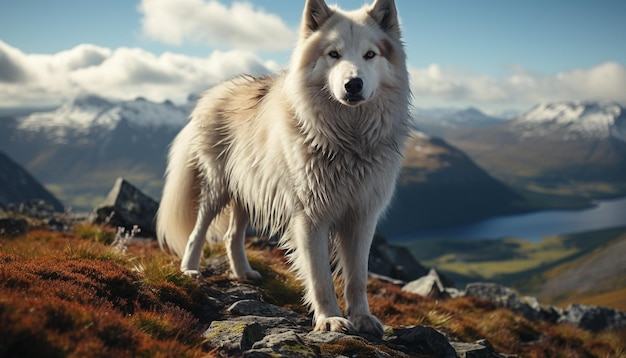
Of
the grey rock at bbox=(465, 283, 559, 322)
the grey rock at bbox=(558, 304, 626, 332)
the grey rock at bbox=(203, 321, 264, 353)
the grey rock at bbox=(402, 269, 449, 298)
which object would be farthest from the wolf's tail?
the grey rock at bbox=(558, 304, 626, 332)

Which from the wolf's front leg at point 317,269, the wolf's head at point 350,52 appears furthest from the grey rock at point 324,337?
the wolf's head at point 350,52

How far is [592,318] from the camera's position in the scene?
1747cm

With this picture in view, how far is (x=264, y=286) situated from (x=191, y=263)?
1.42 m

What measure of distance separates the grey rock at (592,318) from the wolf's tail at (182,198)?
1330 centimetres

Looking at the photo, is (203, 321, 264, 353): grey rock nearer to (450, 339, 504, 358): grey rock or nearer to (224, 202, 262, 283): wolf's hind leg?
(224, 202, 262, 283): wolf's hind leg

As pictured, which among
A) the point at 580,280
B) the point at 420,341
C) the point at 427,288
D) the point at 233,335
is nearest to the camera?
the point at 233,335

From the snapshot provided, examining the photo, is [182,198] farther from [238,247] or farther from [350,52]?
[350,52]

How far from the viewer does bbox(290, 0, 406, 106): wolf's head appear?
6086mm

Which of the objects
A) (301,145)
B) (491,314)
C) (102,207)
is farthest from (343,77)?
(102,207)

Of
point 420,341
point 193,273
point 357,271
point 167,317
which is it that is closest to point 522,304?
point 420,341

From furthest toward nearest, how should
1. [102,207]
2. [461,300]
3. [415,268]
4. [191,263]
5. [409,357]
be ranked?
1. [415,268]
2. [102,207]
3. [461,300]
4. [191,263]
5. [409,357]

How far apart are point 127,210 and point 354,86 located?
476 inches

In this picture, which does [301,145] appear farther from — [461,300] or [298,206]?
[461,300]

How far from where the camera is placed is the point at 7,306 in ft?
12.8
